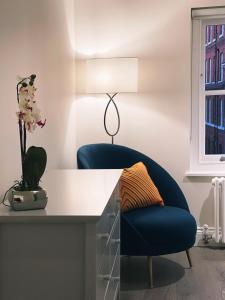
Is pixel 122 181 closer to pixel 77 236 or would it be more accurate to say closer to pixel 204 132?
pixel 204 132

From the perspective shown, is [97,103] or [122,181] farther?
[97,103]

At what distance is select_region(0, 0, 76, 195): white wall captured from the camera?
6.59 feet

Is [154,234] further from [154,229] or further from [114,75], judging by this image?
[114,75]

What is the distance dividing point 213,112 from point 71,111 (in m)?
1.33

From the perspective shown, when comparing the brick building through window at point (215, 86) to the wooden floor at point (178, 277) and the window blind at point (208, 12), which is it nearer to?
the window blind at point (208, 12)

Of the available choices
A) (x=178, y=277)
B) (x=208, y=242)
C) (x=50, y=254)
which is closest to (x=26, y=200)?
(x=50, y=254)

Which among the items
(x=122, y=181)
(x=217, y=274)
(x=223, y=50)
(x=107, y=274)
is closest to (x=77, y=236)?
(x=107, y=274)

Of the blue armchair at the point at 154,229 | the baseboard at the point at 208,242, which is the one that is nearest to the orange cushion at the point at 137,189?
the blue armchair at the point at 154,229

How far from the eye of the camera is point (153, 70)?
12.3 ft

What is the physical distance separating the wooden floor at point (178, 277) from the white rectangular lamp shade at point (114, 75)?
1.39 meters

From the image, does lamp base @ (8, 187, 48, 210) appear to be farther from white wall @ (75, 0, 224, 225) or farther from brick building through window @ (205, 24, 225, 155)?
brick building through window @ (205, 24, 225, 155)

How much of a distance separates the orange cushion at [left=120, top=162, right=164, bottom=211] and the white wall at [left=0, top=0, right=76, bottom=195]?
53 centimetres

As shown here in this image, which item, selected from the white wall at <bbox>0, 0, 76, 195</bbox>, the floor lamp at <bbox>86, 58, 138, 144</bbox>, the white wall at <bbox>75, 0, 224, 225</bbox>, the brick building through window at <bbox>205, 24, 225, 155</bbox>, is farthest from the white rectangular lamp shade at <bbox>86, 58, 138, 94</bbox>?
the brick building through window at <bbox>205, 24, 225, 155</bbox>

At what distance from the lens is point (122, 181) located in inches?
121
